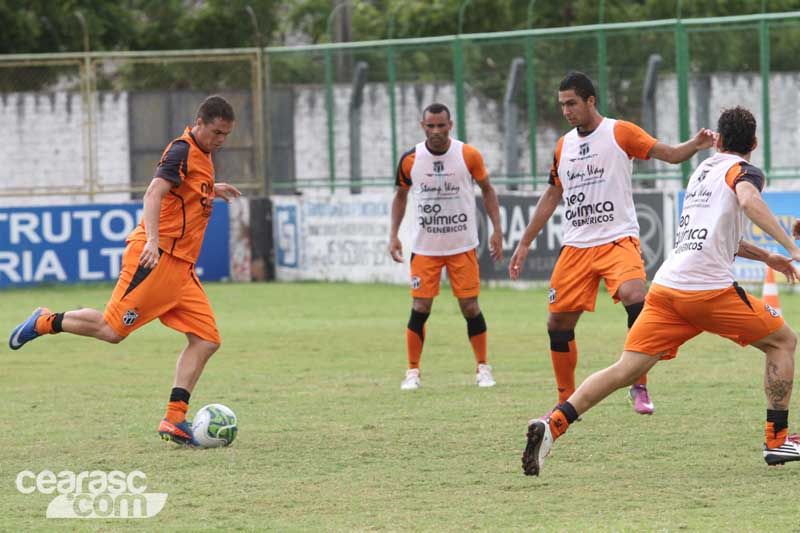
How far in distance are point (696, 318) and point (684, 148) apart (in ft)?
4.07

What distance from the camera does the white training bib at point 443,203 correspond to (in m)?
11.7

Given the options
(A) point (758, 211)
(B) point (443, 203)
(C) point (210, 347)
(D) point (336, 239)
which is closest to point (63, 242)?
(D) point (336, 239)

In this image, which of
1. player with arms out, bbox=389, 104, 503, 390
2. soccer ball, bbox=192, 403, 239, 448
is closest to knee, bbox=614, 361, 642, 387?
soccer ball, bbox=192, 403, 239, 448

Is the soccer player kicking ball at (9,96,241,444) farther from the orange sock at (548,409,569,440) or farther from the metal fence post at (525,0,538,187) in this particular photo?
the metal fence post at (525,0,538,187)

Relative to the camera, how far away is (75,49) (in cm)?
3125

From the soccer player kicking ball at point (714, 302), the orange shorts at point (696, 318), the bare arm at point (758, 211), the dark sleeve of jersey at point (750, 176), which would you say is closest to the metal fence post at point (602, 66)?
the soccer player kicking ball at point (714, 302)

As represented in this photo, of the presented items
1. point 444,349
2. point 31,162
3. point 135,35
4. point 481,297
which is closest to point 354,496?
point 444,349

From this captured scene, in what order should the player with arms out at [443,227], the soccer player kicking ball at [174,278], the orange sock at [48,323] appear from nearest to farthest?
1. the soccer player kicking ball at [174,278]
2. the orange sock at [48,323]
3. the player with arms out at [443,227]

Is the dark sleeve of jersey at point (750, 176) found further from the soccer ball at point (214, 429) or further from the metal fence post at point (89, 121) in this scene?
the metal fence post at point (89, 121)

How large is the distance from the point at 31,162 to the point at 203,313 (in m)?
15.3

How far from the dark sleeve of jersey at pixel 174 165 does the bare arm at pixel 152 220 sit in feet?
0.20

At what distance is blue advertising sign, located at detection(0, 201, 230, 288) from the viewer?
21.5m

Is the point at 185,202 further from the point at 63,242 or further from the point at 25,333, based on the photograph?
the point at 63,242

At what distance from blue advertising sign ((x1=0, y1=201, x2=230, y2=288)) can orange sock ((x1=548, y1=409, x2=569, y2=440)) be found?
14.7 meters
